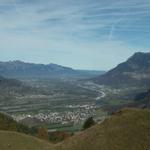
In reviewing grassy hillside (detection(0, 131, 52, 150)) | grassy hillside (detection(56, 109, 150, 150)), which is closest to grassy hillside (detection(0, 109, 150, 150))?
grassy hillside (detection(56, 109, 150, 150))

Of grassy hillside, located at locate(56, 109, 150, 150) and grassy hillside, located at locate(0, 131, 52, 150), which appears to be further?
grassy hillside, located at locate(0, 131, 52, 150)

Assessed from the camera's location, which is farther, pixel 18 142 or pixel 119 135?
pixel 18 142

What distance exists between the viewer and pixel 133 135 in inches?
2120

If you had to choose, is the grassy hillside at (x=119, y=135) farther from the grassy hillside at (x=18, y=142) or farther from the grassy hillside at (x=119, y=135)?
the grassy hillside at (x=18, y=142)

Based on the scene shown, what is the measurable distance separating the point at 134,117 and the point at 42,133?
72.3 meters

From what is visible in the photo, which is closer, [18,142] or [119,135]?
[119,135]

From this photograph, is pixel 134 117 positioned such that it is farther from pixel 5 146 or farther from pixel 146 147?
pixel 5 146

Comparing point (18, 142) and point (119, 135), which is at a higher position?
point (119, 135)

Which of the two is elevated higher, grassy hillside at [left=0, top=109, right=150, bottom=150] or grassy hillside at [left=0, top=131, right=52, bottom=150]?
grassy hillside at [left=0, top=109, right=150, bottom=150]

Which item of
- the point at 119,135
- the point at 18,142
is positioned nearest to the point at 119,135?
the point at 119,135

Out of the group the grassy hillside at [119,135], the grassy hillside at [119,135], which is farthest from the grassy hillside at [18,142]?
the grassy hillside at [119,135]

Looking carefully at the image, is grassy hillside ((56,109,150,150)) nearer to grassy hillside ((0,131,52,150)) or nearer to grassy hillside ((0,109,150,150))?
grassy hillside ((0,109,150,150))

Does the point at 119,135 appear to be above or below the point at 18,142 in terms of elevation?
above

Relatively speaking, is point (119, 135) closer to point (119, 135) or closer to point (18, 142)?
point (119, 135)
